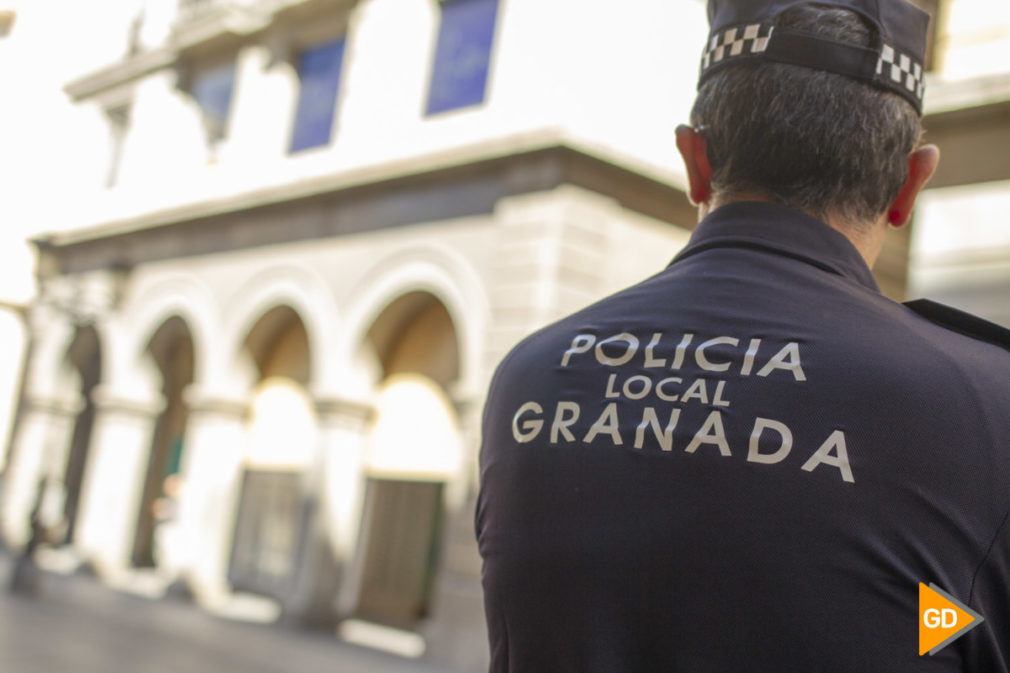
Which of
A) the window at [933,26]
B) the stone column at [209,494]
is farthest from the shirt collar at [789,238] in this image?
the stone column at [209,494]

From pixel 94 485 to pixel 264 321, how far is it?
4.49 metres

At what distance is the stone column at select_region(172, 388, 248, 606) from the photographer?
50.7 ft

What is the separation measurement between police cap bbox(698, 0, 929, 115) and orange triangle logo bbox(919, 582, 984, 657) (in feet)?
1.64

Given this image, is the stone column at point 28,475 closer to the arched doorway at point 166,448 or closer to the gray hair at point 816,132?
the arched doorway at point 166,448

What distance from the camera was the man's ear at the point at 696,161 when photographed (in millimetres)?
1209

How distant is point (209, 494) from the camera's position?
51.5 feet

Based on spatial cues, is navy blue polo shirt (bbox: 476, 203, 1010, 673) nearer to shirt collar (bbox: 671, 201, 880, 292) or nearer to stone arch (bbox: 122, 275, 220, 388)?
shirt collar (bbox: 671, 201, 880, 292)

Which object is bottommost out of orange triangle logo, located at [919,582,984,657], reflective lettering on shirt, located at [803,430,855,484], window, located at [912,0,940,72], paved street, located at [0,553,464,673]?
paved street, located at [0,553,464,673]

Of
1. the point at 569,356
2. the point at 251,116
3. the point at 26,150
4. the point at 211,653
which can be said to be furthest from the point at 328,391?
the point at 569,356

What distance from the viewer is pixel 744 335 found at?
3.17 ft

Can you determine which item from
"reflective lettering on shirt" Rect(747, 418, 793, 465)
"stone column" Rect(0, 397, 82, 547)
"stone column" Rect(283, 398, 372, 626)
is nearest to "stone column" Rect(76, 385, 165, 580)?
"stone column" Rect(0, 397, 82, 547)

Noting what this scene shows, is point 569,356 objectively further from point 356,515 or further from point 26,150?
point 356,515

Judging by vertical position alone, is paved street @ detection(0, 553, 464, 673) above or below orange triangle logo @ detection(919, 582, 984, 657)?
below

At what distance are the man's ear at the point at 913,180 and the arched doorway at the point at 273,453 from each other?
14.1 metres
